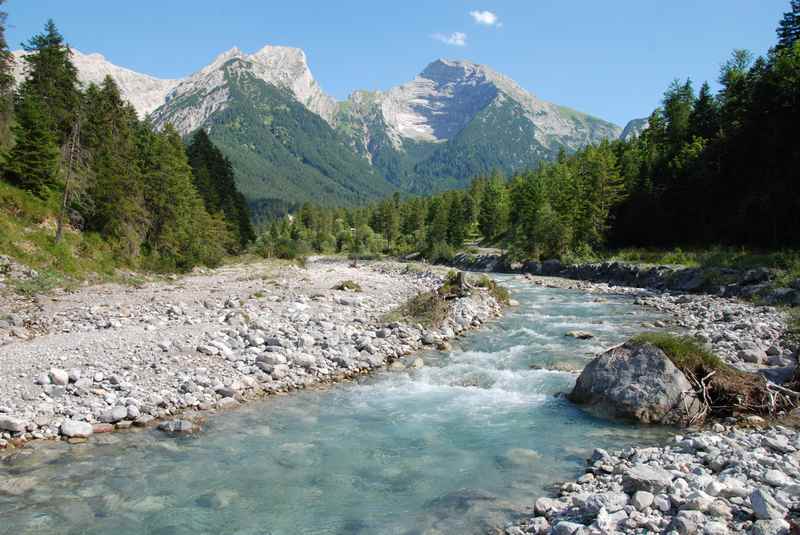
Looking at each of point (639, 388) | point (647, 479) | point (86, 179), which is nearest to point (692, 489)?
point (647, 479)

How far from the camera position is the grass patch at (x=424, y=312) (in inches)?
805

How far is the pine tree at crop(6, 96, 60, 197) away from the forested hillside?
0.06m

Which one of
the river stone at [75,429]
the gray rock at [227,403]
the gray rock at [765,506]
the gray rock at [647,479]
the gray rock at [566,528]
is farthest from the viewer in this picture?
the gray rock at [227,403]

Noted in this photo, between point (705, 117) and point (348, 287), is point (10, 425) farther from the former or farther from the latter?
point (705, 117)

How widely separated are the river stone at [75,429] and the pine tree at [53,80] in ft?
118

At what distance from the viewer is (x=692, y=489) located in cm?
671

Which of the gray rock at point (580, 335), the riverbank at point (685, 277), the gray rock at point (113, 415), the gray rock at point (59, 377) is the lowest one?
the gray rock at point (113, 415)

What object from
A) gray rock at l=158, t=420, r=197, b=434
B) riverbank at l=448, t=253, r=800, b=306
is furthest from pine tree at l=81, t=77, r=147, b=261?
riverbank at l=448, t=253, r=800, b=306

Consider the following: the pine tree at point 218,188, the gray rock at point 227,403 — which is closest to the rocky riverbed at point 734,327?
the gray rock at point 227,403

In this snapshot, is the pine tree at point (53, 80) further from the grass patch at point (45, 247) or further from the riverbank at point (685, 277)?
the riverbank at point (685, 277)

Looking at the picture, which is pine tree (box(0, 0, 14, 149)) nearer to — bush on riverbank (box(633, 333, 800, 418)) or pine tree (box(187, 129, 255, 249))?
pine tree (box(187, 129, 255, 249))

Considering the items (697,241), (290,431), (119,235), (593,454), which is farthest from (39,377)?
(697,241)

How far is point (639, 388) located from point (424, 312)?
11.2 meters

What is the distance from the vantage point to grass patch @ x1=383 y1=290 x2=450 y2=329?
20453 mm
